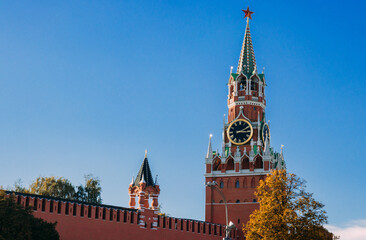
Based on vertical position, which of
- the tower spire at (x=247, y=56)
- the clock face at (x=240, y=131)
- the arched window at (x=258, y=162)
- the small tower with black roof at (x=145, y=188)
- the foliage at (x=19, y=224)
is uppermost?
the tower spire at (x=247, y=56)

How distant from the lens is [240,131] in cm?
8362

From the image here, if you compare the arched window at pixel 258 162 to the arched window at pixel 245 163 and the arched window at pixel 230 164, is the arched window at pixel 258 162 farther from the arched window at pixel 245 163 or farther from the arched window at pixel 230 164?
the arched window at pixel 230 164

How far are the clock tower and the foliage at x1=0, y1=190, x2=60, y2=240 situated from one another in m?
31.3

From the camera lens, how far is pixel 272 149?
82.7 m

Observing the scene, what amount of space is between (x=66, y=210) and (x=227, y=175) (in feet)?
94.0

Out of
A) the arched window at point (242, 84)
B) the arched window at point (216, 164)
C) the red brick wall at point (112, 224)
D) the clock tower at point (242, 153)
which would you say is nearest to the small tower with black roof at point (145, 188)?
the red brick wall at point (112, 224)

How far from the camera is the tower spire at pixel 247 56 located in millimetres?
87250

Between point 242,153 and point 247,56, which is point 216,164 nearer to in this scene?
point 242,153

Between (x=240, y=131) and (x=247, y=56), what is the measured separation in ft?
38.2

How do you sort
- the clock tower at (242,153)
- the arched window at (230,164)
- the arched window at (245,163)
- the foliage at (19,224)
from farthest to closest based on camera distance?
1. the arched window at (230,164)
2. the arched window at (245,163)
3. the clock tower at (242,153)
4. the foliage at (19,224)

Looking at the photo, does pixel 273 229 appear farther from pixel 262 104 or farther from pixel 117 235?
pixel 262 104

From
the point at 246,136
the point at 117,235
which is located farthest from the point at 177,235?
the point at 246,136

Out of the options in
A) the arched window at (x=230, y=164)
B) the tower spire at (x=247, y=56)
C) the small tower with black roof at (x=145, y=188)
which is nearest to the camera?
the small tower with black roof at (x=145, y=188)

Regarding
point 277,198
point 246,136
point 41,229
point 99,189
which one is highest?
point 246,136
